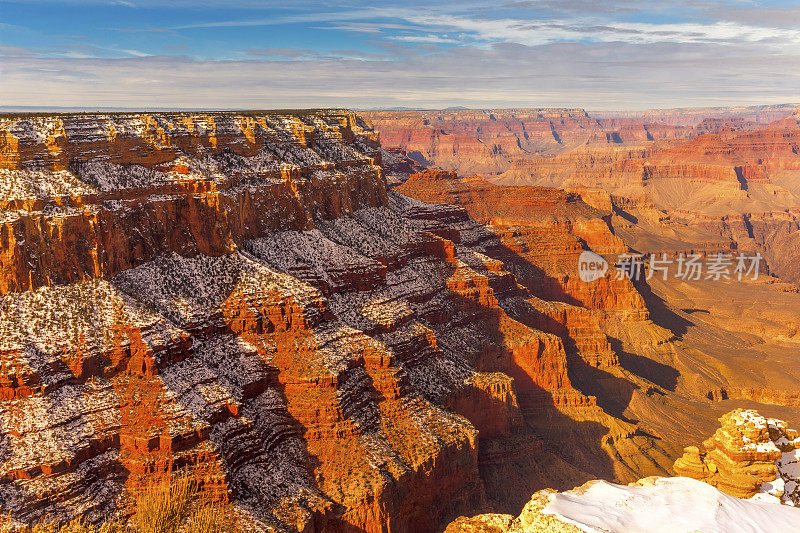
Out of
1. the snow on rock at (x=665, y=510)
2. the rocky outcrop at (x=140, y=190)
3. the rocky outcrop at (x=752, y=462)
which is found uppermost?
the rocky outcrop at (x=140, y=190)

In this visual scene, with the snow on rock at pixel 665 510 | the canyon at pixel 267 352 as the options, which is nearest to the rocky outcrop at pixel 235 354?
the canyon at pixel 267 352

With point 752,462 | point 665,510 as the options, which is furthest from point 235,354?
point 752,462

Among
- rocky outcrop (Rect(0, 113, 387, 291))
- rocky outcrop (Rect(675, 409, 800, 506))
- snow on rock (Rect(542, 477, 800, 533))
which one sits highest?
rocky outcrop (Rect(0, 113, 387, 291))

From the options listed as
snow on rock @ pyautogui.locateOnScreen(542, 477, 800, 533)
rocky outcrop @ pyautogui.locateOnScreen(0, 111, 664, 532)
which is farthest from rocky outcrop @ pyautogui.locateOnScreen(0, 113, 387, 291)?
snow on rock @ pyautogui.locateOnScreen(542, 477, 800, 533)

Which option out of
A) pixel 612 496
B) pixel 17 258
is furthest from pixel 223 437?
pixel 612 496

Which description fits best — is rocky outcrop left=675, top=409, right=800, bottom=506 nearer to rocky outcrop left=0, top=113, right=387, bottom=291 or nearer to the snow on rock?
the snow on rock

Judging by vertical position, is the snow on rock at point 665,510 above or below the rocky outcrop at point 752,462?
above

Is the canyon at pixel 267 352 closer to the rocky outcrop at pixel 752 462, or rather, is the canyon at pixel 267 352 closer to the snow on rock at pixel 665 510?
the rocky outcrop at pixel 752 462

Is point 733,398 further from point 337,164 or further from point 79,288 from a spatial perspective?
point 79,288

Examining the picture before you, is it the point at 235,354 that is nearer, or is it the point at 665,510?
the point at 665,510

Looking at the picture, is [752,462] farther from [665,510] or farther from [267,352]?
[267,352]
